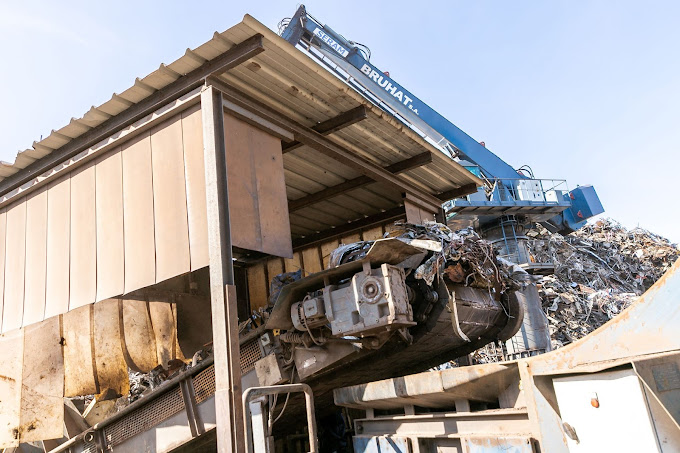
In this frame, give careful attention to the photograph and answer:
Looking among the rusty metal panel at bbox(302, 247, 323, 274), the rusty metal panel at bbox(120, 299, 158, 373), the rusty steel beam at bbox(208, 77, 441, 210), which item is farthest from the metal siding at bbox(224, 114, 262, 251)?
the rusty metal panel at bbox(302, 247, 323, 274)

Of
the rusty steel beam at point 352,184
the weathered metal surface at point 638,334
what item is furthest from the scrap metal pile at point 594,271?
the weathered metal surface at point 638,334

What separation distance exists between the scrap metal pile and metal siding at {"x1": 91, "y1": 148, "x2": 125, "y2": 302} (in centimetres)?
1808

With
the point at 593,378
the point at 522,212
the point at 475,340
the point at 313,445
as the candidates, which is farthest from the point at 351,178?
the point at 522,212

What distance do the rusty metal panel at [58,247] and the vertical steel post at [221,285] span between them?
9.67ft

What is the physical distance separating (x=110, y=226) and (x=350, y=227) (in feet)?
18.0

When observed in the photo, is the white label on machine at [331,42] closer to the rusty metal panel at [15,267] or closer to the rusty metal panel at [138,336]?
the rusty metal panel at [138,336]

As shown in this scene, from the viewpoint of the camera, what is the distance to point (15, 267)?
8.54 m

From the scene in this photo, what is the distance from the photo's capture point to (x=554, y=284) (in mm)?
23781

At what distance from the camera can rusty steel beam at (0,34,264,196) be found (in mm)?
6168

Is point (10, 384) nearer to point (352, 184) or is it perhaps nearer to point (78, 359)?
point (78, 359)

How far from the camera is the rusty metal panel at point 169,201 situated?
6395 mm

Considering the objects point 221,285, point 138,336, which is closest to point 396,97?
point 138,336

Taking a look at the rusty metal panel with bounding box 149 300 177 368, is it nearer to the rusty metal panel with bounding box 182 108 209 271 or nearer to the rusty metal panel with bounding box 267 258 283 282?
the rusty metal panel with bounding box 267 258 283 282

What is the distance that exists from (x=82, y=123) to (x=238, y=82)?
2.43 metres
